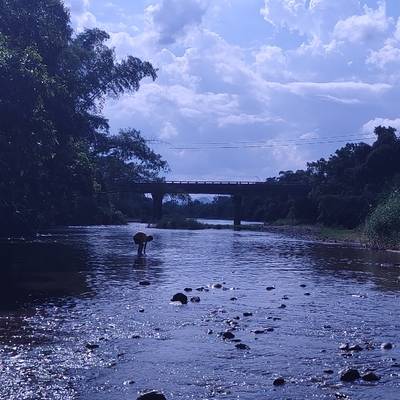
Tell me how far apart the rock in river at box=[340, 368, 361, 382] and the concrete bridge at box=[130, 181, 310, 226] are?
3777 inches

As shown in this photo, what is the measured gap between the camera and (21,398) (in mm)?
9672

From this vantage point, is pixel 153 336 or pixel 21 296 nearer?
pixel 153 336

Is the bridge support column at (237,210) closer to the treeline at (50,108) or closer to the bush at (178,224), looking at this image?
the bush at (178,224)

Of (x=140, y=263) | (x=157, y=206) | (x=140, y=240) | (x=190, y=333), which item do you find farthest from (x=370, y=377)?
(x=157, y=206)

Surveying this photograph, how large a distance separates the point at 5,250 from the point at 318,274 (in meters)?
18.4

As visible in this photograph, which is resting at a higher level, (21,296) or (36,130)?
(36,130)

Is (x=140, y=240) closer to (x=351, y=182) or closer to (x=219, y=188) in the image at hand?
(x=351, y=182)

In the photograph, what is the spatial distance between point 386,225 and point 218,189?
243 ft

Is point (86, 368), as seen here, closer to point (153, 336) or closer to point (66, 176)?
point (153, 336)

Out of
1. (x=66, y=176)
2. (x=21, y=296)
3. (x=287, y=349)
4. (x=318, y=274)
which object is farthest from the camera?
(x=66, y=176)

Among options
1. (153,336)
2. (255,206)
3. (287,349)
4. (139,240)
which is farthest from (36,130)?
(255,206)

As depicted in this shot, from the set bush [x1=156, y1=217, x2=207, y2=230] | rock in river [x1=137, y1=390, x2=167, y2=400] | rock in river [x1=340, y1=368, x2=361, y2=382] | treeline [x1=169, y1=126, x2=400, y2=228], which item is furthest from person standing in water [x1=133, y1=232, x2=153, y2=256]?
bush [x1=156, y1=217, x2=207, y2=230]

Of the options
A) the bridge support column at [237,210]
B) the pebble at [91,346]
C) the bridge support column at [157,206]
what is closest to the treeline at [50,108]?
the pebble at [91,346]

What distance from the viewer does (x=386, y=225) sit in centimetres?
4578
